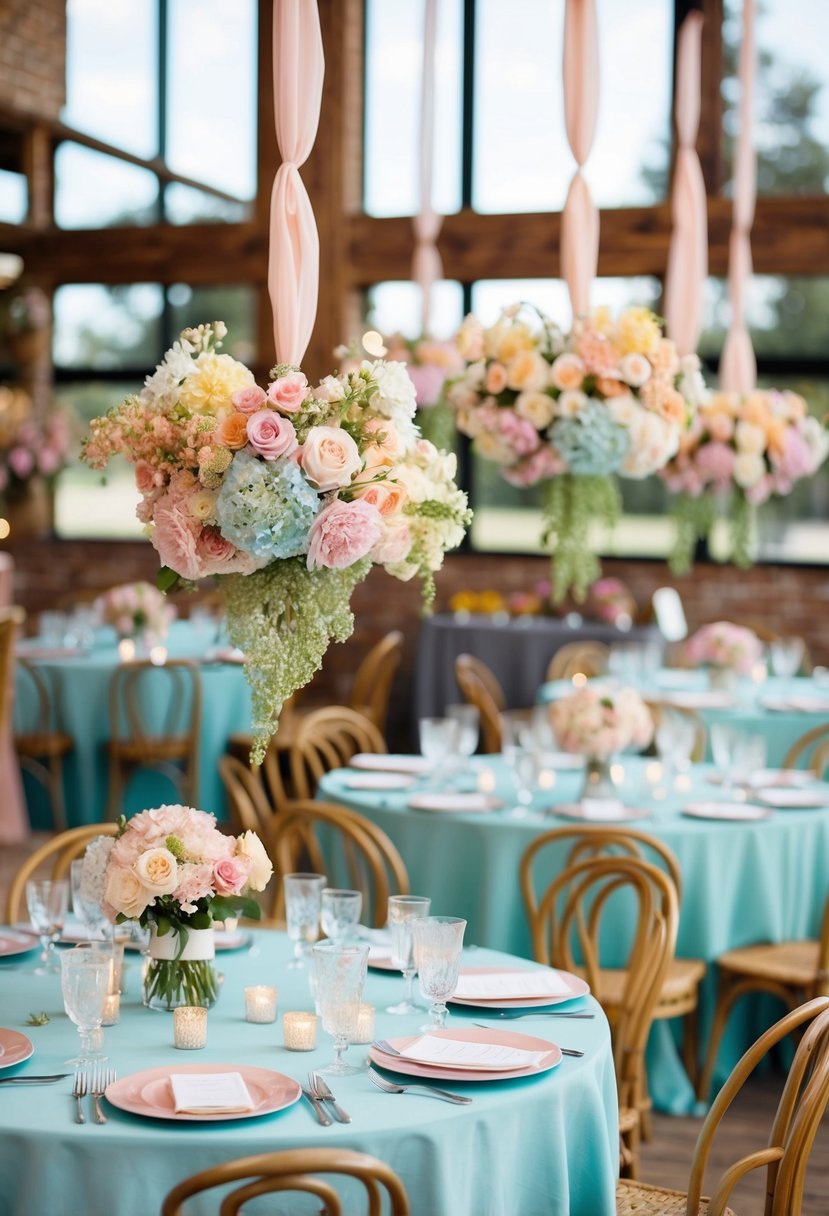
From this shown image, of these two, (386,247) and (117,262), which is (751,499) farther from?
(117,262)

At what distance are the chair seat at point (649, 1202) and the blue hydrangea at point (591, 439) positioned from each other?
202 cm

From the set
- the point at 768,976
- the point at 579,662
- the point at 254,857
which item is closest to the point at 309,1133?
the point at 254,857

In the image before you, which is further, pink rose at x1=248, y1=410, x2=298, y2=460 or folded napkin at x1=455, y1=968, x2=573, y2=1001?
folded napkin at x1=455, y1=968, x2=573, y2=1001

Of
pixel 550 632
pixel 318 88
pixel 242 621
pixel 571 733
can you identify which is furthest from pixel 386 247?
pixel 242 621

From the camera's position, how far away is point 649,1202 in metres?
2.82

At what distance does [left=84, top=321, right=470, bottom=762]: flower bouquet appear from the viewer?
2596 millimetres

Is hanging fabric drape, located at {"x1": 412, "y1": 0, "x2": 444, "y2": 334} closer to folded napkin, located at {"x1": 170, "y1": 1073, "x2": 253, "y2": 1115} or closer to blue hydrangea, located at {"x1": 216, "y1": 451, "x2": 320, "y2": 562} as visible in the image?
blue hydrangea, located at {"x1": 216, "y1": 451, "x2": 320, "y2": 562}

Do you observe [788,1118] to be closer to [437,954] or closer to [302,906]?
[437,954]

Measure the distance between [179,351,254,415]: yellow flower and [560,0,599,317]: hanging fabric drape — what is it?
1888 mm

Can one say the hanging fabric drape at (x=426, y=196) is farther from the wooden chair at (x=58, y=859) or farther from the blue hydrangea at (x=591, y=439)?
the wooden chair at (x=58, y=859)

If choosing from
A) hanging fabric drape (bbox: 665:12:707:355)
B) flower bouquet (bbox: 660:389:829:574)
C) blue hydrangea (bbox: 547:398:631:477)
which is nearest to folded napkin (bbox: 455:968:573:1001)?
blue hydrangea (bbox: 547:398:631:477)

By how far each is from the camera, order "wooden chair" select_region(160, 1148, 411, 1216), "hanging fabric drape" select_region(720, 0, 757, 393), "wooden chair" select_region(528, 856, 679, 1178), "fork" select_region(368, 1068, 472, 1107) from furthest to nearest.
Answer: "hanging fabric drape" select_region(720, 0, 757, 393)
"wooden chair" select_region(528, 856, 679, 1178)
"fork" select_region(368, 1068, 472, 1107)
"wooden chair" select_region(160, 1148, 411, 1216)

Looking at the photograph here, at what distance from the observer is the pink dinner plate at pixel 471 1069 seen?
2336mm

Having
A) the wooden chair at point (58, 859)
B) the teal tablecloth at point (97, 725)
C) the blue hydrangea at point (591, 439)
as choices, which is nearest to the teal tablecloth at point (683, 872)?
the blue hydrangea at point (591, 439)
